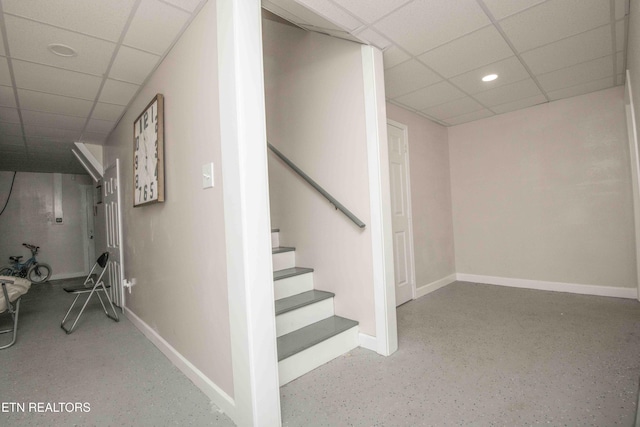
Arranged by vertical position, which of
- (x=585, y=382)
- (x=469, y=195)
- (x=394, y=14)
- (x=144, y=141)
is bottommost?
(x=585, y=382)

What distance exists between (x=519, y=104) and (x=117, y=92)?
4632mm

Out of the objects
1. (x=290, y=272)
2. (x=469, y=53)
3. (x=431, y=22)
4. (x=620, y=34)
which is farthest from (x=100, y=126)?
(x=620, y=34)

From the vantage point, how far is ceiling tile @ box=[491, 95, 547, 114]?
371cm

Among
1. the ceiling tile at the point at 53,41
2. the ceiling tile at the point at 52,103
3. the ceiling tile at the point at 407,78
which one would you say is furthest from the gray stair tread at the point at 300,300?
the ceiling tile at the point at 52,103

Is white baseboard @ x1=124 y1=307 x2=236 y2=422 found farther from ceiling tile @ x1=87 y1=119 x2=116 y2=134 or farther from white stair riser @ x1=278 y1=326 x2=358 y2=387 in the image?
ceiling tile @ x1=87 y1=119 x2=116 y2=134

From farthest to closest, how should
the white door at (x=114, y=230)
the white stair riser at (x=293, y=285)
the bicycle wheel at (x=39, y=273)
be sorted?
the bicycle wheel at (x=39, y=273) < the white door at (x=114, y=230) < the white stair riser at (x=293, y=285)

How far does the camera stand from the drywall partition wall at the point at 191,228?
1716 millimetres

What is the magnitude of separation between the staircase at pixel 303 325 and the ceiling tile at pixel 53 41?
6.92ft

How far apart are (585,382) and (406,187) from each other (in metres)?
2.45

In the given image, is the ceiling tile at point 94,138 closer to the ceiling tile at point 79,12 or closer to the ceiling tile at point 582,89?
the ceiling tile at point 79,12

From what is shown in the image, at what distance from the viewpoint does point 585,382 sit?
1.84 metres

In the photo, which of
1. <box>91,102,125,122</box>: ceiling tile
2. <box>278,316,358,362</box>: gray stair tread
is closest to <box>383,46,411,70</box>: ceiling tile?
<box>278,316,358,362</box>: gray stair tread

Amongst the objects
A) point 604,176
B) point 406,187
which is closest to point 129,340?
point 406,187

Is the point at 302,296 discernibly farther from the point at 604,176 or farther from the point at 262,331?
the point at 604,176
